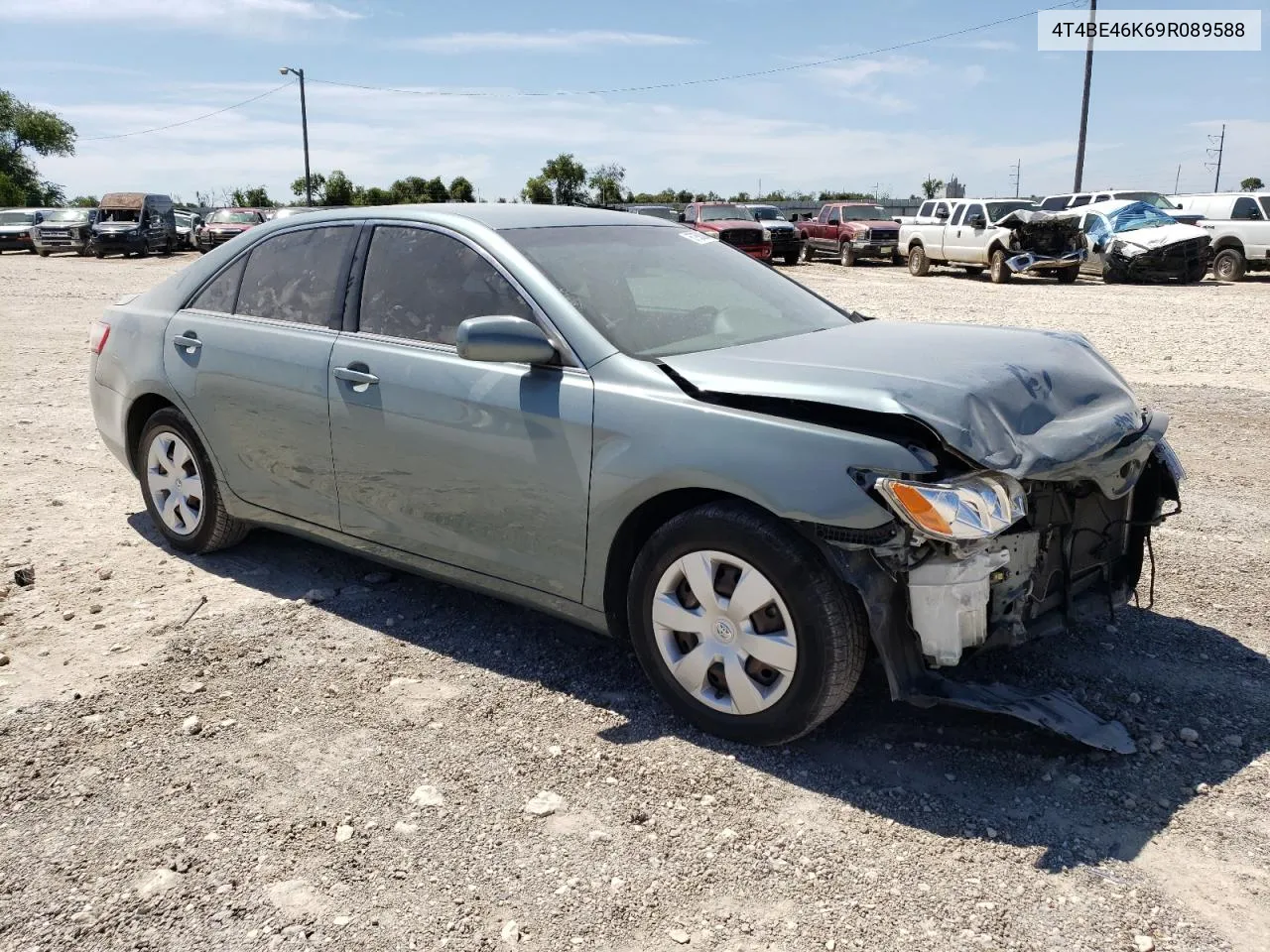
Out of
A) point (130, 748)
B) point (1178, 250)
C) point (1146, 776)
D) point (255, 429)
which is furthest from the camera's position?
point (1178, 250)

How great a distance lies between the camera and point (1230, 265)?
23781 mm

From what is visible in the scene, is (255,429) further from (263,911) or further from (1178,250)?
(1178,250)

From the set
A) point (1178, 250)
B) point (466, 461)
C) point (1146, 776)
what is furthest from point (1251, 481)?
point (1178, 250)

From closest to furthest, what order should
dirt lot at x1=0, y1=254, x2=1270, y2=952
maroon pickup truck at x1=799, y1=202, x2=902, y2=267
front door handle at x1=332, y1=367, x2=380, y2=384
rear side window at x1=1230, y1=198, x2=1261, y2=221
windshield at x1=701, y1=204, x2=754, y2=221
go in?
dirt lot at x1=0, y1=254, x2=1270, y2=952, front door handle at x1=332, y1=367, x2=380, y2=384, rear side window at x1=1230, y1=198, x2=1261, y2=221, windshield at x1=701, y1=204, x2=754, y2=221, maroon pickup truck at x1=799, y1=202, x2=902, y2=267

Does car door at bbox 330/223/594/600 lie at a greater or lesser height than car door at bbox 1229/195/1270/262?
lesser

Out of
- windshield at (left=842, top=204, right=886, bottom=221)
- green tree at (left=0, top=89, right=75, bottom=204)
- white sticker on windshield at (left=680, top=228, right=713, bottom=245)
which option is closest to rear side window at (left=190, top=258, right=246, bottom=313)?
white sticker on windshield at (left=680, top=228, right=713, bottom=245)

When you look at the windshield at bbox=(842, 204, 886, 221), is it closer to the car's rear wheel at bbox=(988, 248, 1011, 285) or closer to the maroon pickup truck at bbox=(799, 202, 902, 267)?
the maroon pickup truck at bbox=(799, 202, 902, 267)

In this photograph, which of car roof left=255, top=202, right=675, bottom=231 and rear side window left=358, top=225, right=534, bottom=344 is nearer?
rear side window left=358, top=225, right=534, bottom=344

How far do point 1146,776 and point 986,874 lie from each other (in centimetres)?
79

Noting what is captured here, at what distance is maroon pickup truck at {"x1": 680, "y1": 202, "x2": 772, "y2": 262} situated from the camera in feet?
94.3

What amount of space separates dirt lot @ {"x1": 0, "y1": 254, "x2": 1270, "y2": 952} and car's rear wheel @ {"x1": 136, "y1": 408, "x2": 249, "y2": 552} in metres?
0.22

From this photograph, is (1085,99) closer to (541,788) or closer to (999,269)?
(999,269)

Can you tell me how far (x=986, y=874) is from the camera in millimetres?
2811

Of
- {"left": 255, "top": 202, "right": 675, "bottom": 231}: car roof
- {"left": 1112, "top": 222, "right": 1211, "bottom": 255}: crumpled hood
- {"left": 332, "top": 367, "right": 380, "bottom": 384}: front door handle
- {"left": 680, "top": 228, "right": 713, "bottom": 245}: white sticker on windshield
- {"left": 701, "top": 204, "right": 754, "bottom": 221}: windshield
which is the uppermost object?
{"left": 701, "top": 204, "right": 754, "bottom": 221}: windshield
